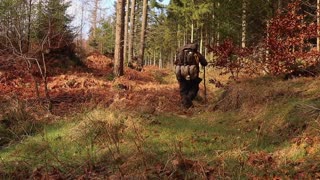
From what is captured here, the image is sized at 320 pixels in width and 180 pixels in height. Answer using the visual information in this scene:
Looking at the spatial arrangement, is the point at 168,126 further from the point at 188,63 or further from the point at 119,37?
the point at 119,37

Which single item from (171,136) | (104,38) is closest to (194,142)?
(171,136)

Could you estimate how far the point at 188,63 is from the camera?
36.2ft

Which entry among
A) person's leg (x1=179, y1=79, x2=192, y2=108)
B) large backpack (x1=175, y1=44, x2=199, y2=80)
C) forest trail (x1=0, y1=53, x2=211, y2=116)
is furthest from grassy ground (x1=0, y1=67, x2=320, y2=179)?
large backpack (x1=175, y1=44, x2=199, y2=80)

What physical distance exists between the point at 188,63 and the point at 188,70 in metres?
0.21

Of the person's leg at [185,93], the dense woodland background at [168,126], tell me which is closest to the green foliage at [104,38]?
the dense woodland background at [168,126]

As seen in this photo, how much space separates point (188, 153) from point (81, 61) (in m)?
16.8

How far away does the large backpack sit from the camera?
36.0ft

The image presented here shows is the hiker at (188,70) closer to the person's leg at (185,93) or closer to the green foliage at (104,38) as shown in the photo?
the person's leg at (185,93)

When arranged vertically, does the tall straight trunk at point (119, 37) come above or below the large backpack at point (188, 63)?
above

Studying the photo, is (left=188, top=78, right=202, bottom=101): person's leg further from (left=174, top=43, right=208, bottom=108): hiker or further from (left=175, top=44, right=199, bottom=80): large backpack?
(left=175, top=44, right=199, bottom=80): large backpack

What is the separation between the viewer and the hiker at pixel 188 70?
11.0 meters

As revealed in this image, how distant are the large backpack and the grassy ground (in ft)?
3.53

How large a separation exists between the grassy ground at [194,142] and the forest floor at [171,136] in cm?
2

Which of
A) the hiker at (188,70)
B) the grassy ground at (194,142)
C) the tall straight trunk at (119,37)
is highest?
the tall straight trunk at (119,37)
